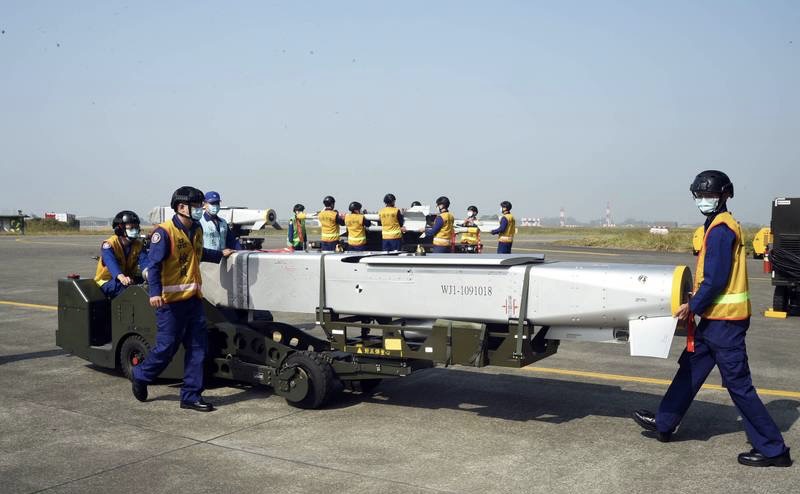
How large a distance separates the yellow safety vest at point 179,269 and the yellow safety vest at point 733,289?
13.7 feet

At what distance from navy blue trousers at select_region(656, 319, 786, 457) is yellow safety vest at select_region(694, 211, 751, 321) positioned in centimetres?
7

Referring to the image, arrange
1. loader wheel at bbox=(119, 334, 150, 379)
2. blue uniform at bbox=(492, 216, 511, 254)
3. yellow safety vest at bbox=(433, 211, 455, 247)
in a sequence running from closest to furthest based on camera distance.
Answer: loader wheel at bbox=(119, 334, 150, 379)
yellow safety vest at bbox=(433, 211, 455, 247)
blue uniform at bbox=(492, 216, 511, 254)

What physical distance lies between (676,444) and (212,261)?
429 cm

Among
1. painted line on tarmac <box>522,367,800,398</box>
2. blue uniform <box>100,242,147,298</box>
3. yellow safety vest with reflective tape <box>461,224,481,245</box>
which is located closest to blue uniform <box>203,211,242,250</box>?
blue uniform <box>100,242,147,298</box>

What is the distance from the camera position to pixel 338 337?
6.55 m

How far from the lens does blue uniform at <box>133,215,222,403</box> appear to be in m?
6.46

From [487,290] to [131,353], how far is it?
3789mm

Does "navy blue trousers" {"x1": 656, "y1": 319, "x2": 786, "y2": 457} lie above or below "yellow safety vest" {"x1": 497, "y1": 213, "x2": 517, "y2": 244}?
below

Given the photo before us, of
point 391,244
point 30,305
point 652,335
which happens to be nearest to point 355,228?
point 391,244

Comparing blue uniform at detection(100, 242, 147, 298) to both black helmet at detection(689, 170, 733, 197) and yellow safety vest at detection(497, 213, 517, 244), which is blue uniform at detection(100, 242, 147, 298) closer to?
black helmet at detection(689, 170, 733, 197)

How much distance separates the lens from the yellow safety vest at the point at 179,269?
21.4ft

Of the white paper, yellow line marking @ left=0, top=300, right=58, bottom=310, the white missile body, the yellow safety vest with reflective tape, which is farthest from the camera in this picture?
the yellow safety vest with reflective tape

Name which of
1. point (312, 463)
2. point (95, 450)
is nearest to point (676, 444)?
point (312, 463)

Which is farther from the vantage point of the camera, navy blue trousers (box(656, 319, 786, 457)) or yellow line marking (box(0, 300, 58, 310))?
yellow line marking (box(0, 300, 58, 310))
